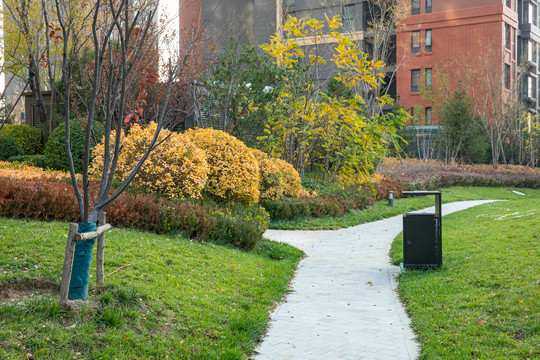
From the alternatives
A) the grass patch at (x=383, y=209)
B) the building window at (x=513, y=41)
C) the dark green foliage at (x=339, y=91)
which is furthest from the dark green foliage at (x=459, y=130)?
the dark green foliage at (x=339, y=91)

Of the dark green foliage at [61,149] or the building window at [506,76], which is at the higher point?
the building window at [506,76]

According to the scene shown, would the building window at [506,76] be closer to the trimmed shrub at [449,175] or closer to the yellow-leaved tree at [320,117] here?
the trimmed shrub at [449,175]

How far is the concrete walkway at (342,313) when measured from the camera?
5238 millimetres

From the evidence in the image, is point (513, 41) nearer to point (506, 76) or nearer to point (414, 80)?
point (506, 76)

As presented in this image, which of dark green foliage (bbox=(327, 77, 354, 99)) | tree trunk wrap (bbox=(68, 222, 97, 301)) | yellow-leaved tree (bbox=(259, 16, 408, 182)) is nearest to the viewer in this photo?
tree trunk wrap (bbox=(68, 222, 97, 301))

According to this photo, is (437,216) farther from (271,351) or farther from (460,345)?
(271,351)

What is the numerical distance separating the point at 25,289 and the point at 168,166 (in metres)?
5.67

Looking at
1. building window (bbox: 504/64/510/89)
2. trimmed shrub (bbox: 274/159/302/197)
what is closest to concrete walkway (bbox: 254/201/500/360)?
trimmed shrub (bbox: 274/159/302/197)

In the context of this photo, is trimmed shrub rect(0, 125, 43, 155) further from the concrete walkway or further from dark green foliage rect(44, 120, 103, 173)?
the concrete walkway

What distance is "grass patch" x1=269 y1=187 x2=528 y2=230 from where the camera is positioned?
15.0m

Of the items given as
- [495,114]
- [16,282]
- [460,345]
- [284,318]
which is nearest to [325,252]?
[284,318]

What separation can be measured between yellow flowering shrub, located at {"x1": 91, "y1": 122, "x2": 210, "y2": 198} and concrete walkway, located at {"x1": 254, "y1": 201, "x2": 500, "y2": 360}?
284cm

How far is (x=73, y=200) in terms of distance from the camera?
28.0 ft

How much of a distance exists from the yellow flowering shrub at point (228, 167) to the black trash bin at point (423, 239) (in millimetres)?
4544
